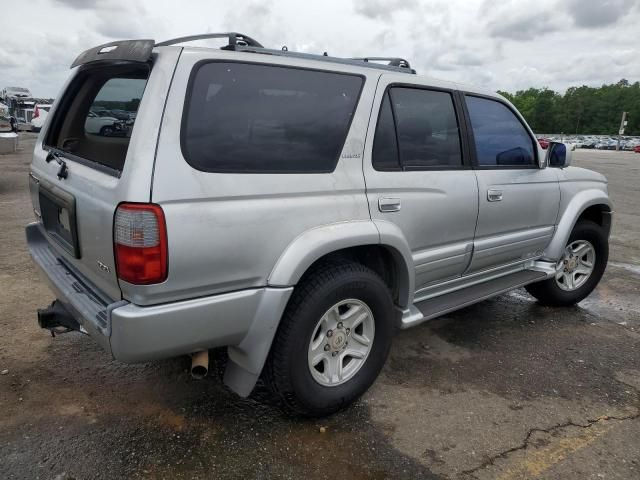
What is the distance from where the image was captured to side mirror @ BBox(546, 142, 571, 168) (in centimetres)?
402

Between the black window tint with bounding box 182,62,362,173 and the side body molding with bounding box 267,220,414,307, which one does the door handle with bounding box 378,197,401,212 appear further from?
the black window tint with bounding box 182,62,362,173

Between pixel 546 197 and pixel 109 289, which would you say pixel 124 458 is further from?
pixel 546 197

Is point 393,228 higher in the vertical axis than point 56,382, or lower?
higher

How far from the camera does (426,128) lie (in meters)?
3.21

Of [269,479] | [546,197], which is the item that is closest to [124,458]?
[269,479]

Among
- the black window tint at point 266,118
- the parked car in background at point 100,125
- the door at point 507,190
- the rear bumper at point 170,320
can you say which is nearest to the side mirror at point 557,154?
the door at point 507,190

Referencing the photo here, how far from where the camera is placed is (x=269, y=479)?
7.75 ft

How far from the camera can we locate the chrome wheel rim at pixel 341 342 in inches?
107

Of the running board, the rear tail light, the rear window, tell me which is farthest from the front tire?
the rear window

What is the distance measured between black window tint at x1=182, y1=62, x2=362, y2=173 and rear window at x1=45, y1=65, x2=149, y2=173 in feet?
2.26

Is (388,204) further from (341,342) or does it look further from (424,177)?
(341,342)

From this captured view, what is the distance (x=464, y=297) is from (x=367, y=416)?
3.79 feet

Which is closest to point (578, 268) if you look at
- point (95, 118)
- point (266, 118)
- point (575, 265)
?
point (575, 265)

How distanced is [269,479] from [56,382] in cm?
153
